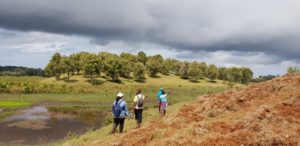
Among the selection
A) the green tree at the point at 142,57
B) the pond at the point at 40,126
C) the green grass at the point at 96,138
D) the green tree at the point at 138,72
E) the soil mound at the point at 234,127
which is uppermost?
the green tree at the point at 142,57

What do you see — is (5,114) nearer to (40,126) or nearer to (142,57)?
(40,126)

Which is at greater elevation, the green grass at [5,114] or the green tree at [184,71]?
the green tree at [184,71]

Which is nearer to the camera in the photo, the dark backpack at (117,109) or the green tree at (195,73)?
the dark backpack at (117,109)

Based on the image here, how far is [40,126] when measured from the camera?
46.3 metres

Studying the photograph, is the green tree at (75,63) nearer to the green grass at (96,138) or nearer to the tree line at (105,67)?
the tree line at (105,67)

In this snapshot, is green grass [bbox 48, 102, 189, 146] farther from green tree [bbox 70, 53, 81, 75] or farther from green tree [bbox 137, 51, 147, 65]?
green tree [bbox 137, 51, 147, 65]

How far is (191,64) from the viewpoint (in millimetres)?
197875

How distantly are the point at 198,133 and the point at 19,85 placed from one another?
332ft

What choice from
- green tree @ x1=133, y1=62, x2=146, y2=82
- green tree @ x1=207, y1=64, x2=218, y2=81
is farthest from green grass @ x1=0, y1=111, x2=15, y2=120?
green tree @ x1=207, y1=64, x2=218, y2=81

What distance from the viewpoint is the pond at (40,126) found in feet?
124

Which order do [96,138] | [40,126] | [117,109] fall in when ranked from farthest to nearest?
[40,126]
[96,138]
[117,109]

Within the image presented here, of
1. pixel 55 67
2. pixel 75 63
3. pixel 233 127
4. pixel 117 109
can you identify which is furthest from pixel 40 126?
pixel 75 63

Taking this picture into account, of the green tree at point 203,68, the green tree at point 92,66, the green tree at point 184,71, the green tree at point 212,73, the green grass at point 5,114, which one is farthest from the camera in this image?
the green tree at point 203,68

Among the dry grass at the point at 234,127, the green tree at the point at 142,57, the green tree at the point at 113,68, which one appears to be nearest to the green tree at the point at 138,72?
the green tree at the point at 113,68
